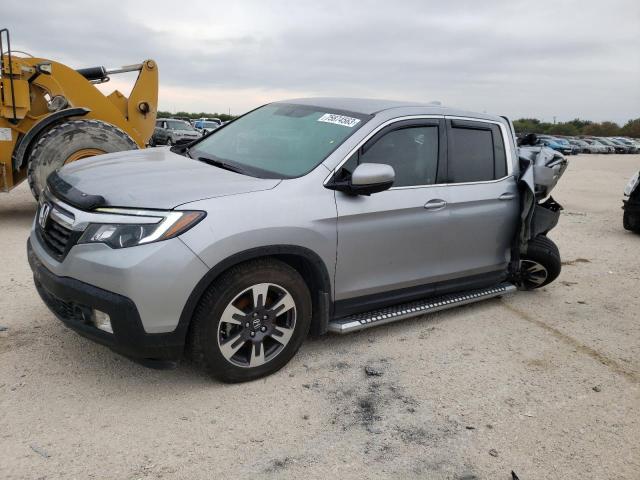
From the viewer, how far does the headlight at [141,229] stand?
2.99 metres

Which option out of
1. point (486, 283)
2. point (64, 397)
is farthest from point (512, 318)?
point (64, 397)

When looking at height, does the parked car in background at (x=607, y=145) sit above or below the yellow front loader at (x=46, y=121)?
below

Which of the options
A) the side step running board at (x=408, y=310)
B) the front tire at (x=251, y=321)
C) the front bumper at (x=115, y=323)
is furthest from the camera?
the side step running board at (x=408, y=310)

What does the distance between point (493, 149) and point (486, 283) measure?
114cm

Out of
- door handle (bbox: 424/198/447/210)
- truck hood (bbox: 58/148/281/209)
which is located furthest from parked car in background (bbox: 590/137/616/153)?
truck hood (bbox: 58/148/281/209)

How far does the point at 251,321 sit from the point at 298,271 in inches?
19.2

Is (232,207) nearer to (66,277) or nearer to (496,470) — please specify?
(66,277)

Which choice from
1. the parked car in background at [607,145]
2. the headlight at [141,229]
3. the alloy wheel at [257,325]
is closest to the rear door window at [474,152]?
the alloy wheel at [257,325]

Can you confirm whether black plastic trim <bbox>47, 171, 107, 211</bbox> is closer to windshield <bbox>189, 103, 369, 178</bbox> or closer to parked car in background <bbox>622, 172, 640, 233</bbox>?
windshield <bbox>189, 103, 369, 178</bbox>

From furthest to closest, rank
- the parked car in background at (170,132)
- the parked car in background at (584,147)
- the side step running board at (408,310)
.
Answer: the parked car in background at (584,147)
the parked car in background at (170,132)
the side step running board at (408,310)

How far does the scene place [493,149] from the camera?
479 cm

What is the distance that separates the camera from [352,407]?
3.33 m

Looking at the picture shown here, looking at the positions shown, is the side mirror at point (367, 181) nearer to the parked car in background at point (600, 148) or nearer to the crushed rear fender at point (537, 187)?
the crushed rear fender at point (537, 187)

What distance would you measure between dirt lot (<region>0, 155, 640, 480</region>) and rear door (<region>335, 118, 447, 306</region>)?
554 millimetres
